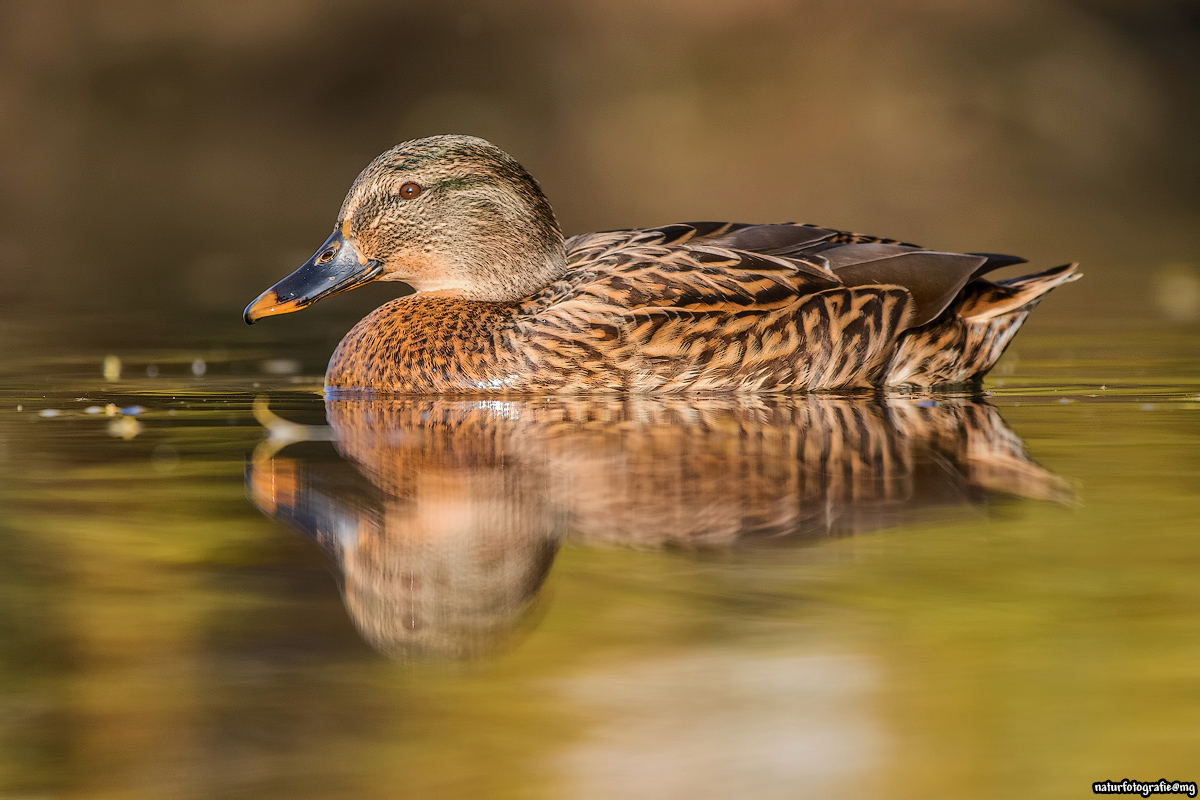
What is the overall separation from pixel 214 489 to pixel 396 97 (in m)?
22.5

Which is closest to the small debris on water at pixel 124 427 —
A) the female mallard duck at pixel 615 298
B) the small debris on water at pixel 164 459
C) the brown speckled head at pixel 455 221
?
the small debris on water at pixel 164 459

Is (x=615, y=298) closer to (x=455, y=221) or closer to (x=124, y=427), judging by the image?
(x=455, y=221)

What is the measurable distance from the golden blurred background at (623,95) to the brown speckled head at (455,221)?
15772mm

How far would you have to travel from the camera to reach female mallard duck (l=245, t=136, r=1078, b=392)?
782 centimetres

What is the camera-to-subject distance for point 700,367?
787 centimetres

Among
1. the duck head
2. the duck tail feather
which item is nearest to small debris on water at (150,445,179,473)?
the duck head

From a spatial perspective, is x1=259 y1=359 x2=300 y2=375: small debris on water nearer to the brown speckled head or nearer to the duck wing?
the brown speckled head

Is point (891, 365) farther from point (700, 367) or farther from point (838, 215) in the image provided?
point (838, 215)

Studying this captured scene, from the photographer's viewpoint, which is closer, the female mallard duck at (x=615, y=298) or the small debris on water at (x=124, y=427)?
the small debris on water at (x=124, y=427)

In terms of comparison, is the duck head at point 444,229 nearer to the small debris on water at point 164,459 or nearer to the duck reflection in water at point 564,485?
the duck reflection in water at point 564,485

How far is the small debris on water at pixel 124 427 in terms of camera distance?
22.4 ft

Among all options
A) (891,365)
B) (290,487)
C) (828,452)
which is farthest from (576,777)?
(891,365)

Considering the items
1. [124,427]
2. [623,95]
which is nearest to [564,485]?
[124,427]

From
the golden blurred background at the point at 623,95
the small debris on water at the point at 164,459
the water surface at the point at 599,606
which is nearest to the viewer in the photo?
the water surface at the point at 599,606
